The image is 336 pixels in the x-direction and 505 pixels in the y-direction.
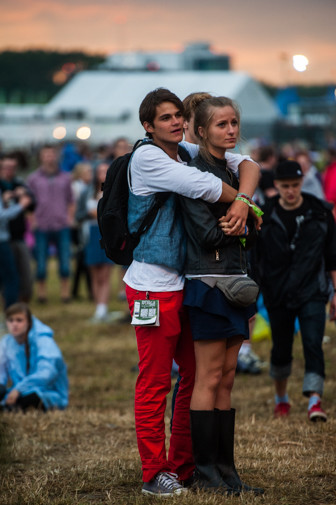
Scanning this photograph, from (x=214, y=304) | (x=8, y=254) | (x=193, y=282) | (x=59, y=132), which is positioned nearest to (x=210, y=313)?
(x=214, y=304)

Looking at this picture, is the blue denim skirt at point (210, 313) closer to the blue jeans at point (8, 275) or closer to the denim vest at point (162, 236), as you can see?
the denim vest at point (162, 236)

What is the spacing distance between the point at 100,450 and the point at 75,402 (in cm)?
215

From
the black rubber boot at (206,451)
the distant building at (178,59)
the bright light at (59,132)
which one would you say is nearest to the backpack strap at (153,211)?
the black rubber boot at (206,451)

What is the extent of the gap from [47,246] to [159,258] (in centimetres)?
997

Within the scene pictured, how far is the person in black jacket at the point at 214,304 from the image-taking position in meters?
4.05

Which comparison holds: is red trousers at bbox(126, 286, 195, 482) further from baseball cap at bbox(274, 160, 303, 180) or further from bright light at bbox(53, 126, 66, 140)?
bright light at bbox(53, 126, 66, 140)

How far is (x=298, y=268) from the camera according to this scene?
19.9 ft

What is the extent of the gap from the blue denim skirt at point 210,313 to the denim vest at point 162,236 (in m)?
0.15

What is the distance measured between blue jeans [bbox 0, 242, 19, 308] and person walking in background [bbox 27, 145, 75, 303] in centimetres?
302

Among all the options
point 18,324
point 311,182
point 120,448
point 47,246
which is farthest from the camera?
point 47,246

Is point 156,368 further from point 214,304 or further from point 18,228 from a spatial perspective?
point 18,228

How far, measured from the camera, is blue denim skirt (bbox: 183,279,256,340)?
4047mm

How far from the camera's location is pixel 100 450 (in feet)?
18.4

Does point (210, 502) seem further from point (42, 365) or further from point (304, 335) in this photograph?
point (42, 365)
